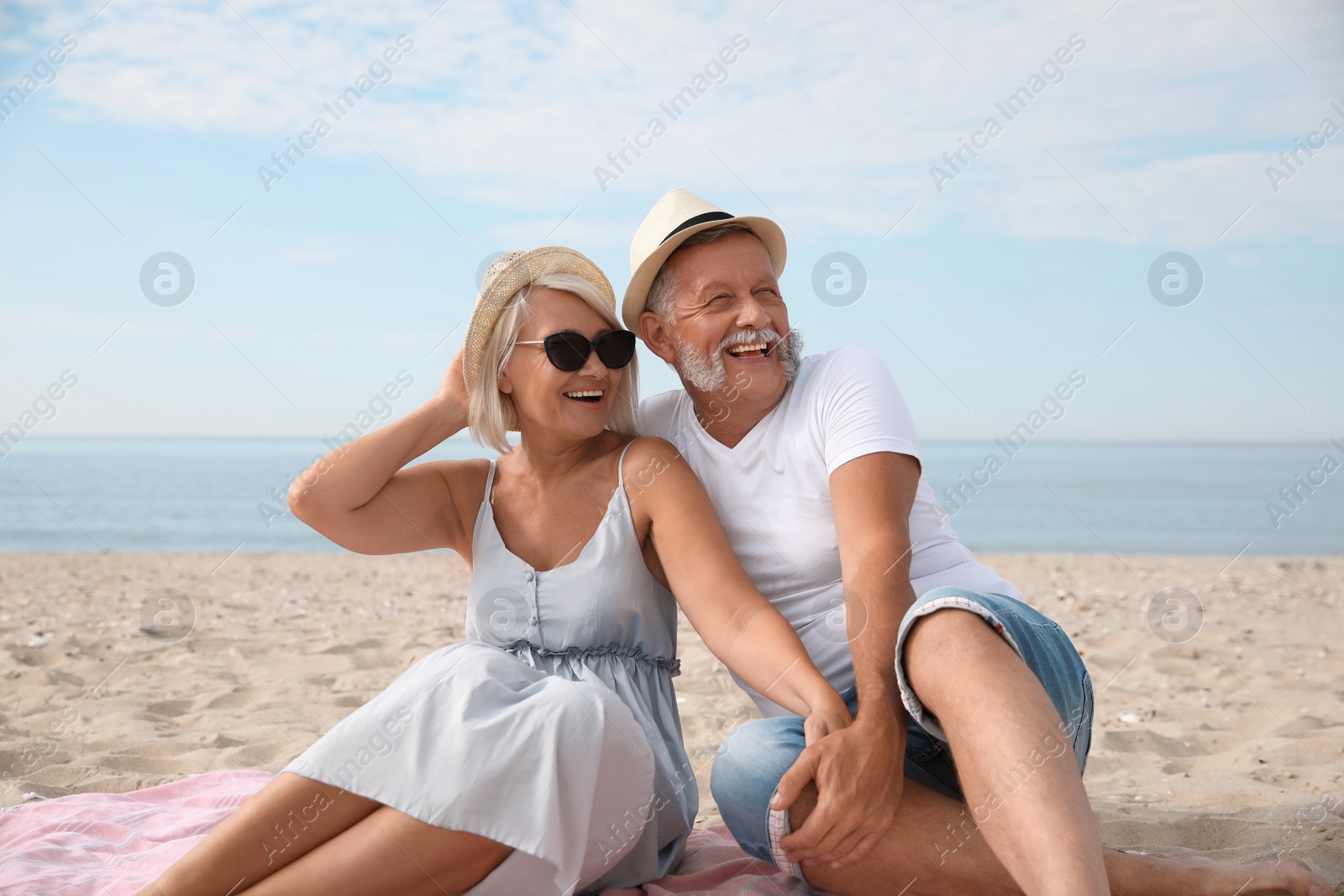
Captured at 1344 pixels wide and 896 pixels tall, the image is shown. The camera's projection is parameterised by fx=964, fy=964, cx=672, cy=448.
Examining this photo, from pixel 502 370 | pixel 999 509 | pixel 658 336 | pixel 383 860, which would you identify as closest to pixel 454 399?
pixel 502 370

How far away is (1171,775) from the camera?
3873 mm

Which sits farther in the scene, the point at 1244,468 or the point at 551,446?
the point at 1244,468

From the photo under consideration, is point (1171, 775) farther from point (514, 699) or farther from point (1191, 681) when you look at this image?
point (514, 699)

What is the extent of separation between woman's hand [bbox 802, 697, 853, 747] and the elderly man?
0.24 feet

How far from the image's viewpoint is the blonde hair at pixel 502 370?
10.2 feet

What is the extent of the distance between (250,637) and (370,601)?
2100mm

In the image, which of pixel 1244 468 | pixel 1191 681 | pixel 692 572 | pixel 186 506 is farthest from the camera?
pixel 1244 468

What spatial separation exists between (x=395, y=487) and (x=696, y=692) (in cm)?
258

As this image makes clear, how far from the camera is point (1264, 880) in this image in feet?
7.27

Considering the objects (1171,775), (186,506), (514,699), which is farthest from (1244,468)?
(514,699)

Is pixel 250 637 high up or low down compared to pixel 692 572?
down

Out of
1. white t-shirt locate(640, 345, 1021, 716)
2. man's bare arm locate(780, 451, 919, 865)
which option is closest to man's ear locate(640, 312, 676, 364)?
white t-shirt locate(640, 345, 1021, 716)

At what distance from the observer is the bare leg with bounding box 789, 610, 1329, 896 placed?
7.00 feet

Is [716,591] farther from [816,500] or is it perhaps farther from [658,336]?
[658,336]
